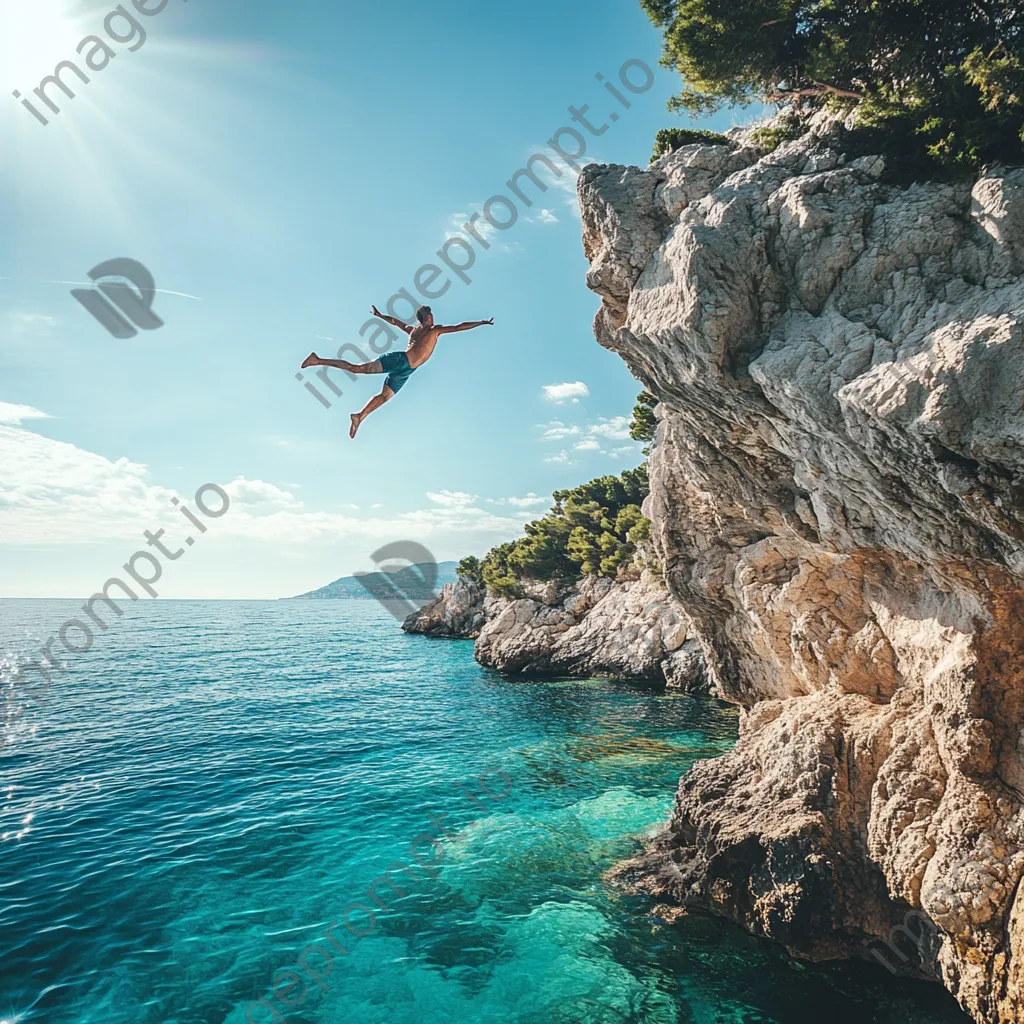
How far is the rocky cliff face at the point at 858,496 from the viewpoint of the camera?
7660 mm

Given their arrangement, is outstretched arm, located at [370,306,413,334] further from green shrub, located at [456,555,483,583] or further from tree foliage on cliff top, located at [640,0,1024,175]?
green shrub, located at [456,555,483,583]

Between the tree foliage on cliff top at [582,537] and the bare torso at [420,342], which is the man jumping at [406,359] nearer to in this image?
the bare torso at [420,342]

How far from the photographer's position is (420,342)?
10.5 metres

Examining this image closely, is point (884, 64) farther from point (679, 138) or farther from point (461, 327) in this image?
point (461, 327)

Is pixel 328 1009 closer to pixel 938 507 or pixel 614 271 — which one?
pixel 938 507

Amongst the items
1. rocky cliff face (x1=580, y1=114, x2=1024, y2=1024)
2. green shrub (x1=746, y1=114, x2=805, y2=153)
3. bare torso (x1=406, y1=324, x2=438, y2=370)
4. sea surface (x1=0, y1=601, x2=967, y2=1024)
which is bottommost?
sea surface (x1=0, y1=601, x2=967, y2=1024)

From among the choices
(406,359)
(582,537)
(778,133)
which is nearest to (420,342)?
(406,359)

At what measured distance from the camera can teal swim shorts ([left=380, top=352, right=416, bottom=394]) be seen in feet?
33.7

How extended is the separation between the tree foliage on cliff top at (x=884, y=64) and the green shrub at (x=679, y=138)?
3.95 ft

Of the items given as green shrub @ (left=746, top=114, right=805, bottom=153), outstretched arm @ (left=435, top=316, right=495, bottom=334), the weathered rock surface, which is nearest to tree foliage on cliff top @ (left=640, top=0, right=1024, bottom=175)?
green shrub @ (left=746, top=114, right=805, bottom=153)

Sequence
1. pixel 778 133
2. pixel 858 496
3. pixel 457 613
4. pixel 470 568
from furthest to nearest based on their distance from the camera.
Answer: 1. pixel 470 568
2. pixel 457 613
3. pixel 778 133
4. pixel 858 496

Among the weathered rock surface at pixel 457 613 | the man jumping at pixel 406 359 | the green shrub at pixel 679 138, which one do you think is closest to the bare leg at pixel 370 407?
the man jumping at pixel 406 359

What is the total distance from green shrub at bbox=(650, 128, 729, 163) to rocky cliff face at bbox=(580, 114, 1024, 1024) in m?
2.29

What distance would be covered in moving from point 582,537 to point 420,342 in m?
41.9
